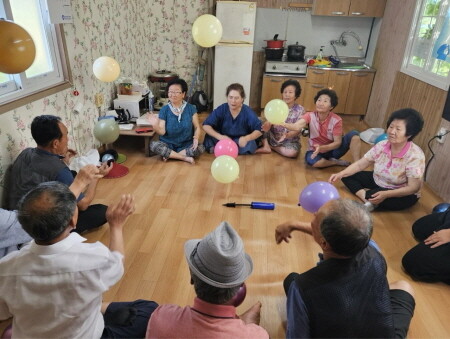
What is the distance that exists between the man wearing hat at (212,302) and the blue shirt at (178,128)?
107 inches

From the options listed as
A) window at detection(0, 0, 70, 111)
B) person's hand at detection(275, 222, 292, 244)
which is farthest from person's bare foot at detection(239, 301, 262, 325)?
window at detection(0, 0, 70, 111)

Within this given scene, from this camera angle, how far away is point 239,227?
97.2 inches

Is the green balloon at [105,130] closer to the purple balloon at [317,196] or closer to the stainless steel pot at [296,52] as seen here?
the purple balloon at [317,196]

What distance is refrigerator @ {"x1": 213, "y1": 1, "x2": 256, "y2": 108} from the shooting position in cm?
474

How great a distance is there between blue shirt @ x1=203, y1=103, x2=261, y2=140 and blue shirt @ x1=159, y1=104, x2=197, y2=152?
24 cm

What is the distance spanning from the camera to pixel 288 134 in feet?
12.3

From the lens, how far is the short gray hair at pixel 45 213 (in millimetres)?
1003

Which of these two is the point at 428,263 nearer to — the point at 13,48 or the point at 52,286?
the point at 52,286

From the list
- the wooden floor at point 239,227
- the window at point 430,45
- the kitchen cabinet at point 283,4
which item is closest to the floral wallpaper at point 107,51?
the wooden floor at point 239,227

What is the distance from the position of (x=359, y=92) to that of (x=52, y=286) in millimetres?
5208

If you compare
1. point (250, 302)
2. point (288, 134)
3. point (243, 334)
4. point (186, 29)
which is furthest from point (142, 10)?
point (243, 334)

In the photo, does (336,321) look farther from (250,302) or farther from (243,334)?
A: (250,302)

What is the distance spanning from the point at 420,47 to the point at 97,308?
179 inches

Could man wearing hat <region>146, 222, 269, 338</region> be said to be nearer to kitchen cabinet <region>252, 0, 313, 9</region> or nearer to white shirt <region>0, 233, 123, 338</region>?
white shirt <region>0, 233, 123, 338</region>
